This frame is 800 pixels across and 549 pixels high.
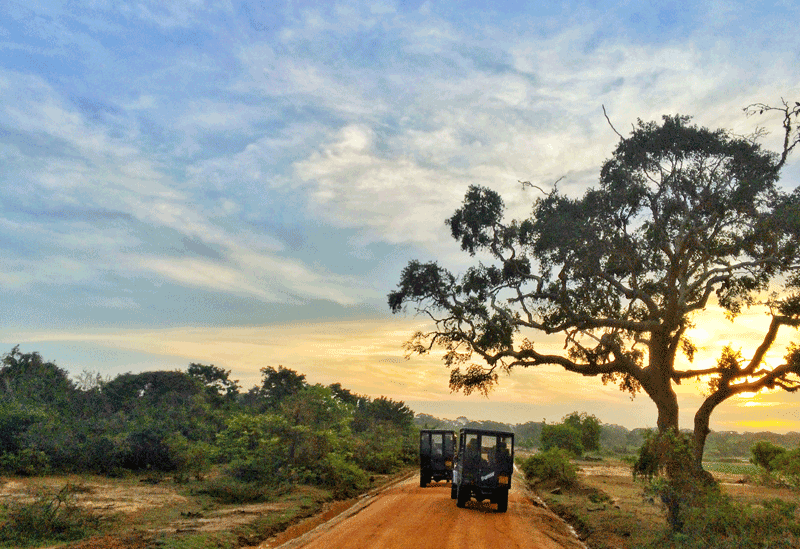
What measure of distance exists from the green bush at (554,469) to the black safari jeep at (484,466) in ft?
40.4

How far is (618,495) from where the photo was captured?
2717cm

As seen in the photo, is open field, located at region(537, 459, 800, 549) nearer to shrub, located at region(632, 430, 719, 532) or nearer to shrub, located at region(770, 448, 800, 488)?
shrub, located at region(632, 430, 719, 532)

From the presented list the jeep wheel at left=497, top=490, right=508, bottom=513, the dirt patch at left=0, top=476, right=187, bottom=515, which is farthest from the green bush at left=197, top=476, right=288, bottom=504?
the jeep wheel at left=497, top=490, right=508, bottom=513

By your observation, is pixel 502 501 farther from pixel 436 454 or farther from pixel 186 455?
Result: pixel 186 455

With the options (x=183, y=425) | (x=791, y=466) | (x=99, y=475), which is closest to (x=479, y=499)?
(x=99, y=475)

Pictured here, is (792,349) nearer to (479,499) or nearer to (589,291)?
(589,291)

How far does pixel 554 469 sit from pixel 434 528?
19146 mm

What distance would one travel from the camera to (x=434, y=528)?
14.4 m

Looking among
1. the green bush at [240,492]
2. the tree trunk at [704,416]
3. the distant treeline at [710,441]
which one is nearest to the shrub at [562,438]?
the distant treeline at [710,441]

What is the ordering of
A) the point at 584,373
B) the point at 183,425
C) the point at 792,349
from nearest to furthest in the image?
the point at 792,349, the point at 584,373, the point at 183,425

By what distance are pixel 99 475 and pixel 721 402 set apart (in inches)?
1107

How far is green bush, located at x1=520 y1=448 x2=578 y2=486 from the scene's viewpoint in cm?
2989

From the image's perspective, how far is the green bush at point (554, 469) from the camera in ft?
98.1

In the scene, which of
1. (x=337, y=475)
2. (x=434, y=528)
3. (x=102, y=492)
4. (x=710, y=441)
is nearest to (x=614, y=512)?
(x=434, y=528)
